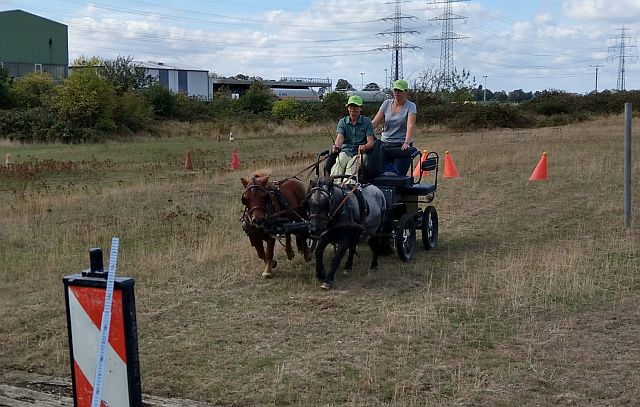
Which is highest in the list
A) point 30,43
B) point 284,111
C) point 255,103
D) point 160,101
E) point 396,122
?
point 30,43

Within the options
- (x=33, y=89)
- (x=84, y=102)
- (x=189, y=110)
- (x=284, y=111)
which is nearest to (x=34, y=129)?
(x=84, y=102)

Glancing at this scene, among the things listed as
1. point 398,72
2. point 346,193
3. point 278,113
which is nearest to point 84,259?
point 346,193

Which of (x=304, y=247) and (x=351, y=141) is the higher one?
(x=351, y=141)

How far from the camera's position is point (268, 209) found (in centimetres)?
844

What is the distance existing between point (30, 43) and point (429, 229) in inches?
3034

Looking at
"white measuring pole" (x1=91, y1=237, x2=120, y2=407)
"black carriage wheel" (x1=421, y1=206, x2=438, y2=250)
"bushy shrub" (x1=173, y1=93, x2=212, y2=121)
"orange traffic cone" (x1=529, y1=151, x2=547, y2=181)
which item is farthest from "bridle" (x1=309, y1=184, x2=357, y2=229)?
"bushy shrub" (x1=173, y1=93, x2=212, y2=121)

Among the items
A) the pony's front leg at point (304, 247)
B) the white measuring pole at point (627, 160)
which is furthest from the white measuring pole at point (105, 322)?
the white measuring pole at point (627, 160)

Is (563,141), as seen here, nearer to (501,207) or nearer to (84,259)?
(501,207)

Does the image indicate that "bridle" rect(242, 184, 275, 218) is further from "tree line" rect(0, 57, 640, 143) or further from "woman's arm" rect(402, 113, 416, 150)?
"tree line" rect(0, 57, 640, 143)

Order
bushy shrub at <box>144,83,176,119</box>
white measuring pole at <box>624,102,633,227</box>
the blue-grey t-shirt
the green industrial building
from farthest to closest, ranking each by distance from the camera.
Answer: the green industrial building → bushy shrub at <box>144,83,176,119</box> → white measuring pole at <box>624,102,633,227</box> → the blue-grey t-shirt

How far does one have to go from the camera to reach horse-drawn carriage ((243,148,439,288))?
8328 mm

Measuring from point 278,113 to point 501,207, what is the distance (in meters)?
46.2

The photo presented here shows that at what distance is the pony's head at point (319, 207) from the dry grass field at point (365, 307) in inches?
27.8

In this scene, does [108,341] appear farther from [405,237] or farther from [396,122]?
[396,122]
